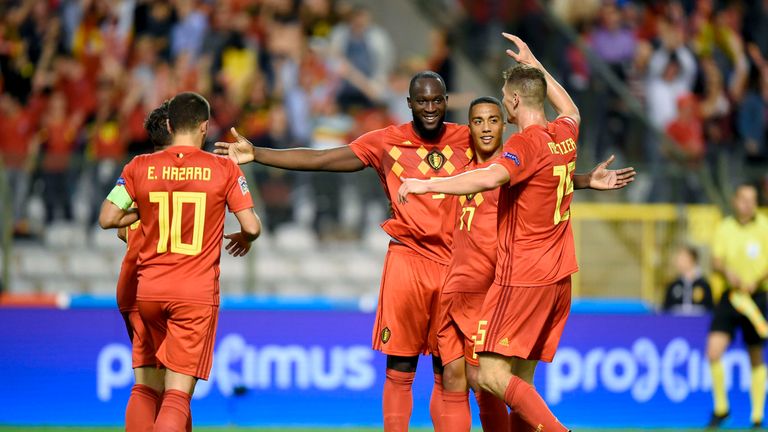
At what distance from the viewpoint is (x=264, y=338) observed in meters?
12.3

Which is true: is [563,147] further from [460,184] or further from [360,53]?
[360,53]

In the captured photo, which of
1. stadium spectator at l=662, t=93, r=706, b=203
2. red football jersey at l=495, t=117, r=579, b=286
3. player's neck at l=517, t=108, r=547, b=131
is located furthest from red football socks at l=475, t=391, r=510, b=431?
stadium spectator at l=662, t=93, r=706, b=203

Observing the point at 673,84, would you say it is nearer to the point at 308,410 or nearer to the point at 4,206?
the point at 308,410

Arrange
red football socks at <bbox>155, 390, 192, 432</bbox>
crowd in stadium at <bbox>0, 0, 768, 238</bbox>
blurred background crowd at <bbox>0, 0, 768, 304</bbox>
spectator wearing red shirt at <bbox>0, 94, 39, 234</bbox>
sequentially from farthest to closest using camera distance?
spectator wearing red shirt at <bbox>0, 94, 39, 234</bbox> → crowd in stadium at <bbox>0, 0, 768, 238</bbox> → blurred background crowd at <bbox>0, 0, 768, 304</bbox> → red football socks at <bbox>155, 390, 192, 432</bbox>

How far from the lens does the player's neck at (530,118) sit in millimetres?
7805

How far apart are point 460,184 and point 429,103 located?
3.75ft

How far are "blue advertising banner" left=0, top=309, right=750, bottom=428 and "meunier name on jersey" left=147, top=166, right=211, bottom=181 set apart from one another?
4.89 metres

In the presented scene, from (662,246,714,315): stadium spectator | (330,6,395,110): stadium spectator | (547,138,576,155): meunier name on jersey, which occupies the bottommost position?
(662,246,714,315): stadium spectator

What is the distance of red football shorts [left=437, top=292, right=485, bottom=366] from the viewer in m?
8.02

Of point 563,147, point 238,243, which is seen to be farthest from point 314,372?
point 563,147

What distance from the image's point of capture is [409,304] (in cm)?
814

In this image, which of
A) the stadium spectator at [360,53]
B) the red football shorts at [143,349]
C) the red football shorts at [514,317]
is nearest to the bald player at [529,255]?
the red football shorts at [514,317]

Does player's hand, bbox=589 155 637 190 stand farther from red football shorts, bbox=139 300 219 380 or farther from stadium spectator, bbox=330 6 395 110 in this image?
stadium spectator, bbox=330 6 395 110

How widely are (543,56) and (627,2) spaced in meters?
3.20
